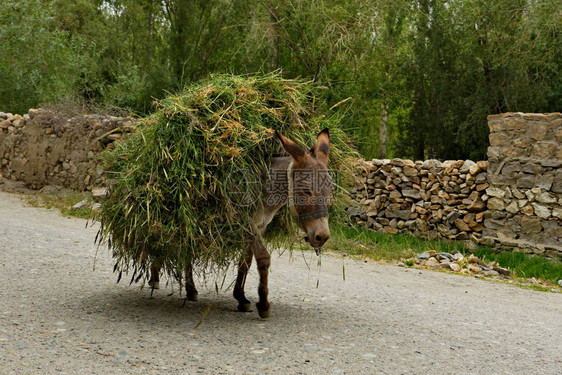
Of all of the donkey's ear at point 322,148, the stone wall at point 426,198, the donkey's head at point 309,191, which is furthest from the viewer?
the stone wall at point 426,198

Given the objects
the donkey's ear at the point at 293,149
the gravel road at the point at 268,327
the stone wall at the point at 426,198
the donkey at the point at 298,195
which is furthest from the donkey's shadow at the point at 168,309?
the stone wall at the point at 426,198

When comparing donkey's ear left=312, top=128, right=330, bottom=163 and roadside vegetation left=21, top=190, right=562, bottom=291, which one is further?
roadside vegetation left=21, top=190, right=562, bottom=291

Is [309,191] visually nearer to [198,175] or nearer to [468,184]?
[198,175]

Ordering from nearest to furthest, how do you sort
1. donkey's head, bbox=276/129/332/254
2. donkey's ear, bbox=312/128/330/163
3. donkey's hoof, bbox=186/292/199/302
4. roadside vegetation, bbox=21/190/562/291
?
donkey's head, bbox=276/129/332/254 → donkey's ear, bbox=312/128/330/163 → donkey's hoof, bbox=186/292/199/302 → roadside vegetation, bbox=21/190/562/291

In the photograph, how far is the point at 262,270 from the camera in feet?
16.4

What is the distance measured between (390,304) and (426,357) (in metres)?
1.96

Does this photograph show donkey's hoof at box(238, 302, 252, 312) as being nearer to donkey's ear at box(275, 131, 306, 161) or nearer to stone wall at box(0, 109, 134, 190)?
donkey's ear at box(275, 131, 306, 161)

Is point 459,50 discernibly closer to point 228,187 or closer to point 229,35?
point 229,35

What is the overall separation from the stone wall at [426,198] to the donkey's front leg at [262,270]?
21.9ft

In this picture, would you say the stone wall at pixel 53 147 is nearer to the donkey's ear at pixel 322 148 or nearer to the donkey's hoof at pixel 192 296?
the donkey's hoof at pixel 192 296

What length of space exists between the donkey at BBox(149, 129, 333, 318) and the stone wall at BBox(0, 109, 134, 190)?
886 cm

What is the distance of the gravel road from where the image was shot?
4.02 m

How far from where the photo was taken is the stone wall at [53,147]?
1407 cm

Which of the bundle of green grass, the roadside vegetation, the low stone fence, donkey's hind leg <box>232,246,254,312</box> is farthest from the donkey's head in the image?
the low stone fence
